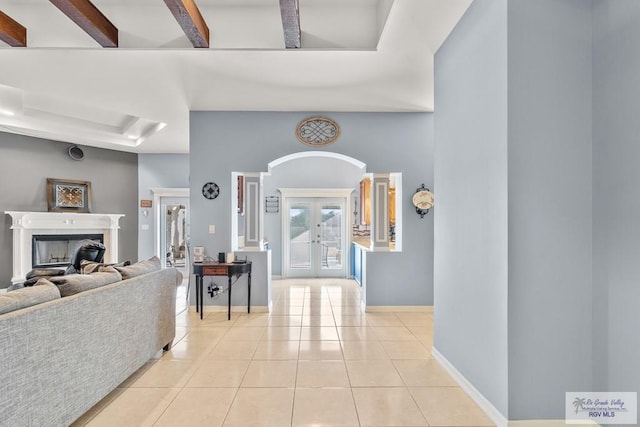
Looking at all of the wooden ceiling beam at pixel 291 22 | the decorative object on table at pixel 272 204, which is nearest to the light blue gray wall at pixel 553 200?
the wooden ceiling beam at pixel 291 22

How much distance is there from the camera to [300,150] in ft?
15.9

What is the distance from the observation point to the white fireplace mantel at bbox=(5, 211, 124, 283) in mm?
5820

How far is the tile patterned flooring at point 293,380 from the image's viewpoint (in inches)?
88.9

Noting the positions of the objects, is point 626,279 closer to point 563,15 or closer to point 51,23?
point 563,15

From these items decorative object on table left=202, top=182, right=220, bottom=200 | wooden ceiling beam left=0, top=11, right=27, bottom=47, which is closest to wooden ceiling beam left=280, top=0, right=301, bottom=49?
wooden ceiling beam left=0, top=11, right=27, bottom=47

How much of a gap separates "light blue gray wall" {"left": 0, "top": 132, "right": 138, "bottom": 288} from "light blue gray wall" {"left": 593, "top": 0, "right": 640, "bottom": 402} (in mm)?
7816

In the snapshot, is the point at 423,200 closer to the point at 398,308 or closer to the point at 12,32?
the point at 398,308

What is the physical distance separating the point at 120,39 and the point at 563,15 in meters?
3.38

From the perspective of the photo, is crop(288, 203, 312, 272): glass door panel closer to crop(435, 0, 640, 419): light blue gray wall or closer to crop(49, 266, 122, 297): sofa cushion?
crop(49, 266, 122, 297): sofa cushion

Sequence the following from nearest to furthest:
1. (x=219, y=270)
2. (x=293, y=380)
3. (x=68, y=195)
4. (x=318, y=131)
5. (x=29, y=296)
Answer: (x=29, y=296)
(x=293, y=380)
(x=219, y=270)
(x=318, y=131)
(x=68, y=195)

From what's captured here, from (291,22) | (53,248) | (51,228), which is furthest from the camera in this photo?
(53,248)

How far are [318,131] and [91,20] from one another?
9.34 ft

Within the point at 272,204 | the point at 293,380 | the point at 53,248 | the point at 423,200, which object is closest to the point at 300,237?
the point at 272,204

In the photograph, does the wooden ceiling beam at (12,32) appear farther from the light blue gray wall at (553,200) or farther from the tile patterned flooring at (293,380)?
the light blue gray wall at (553,200)
